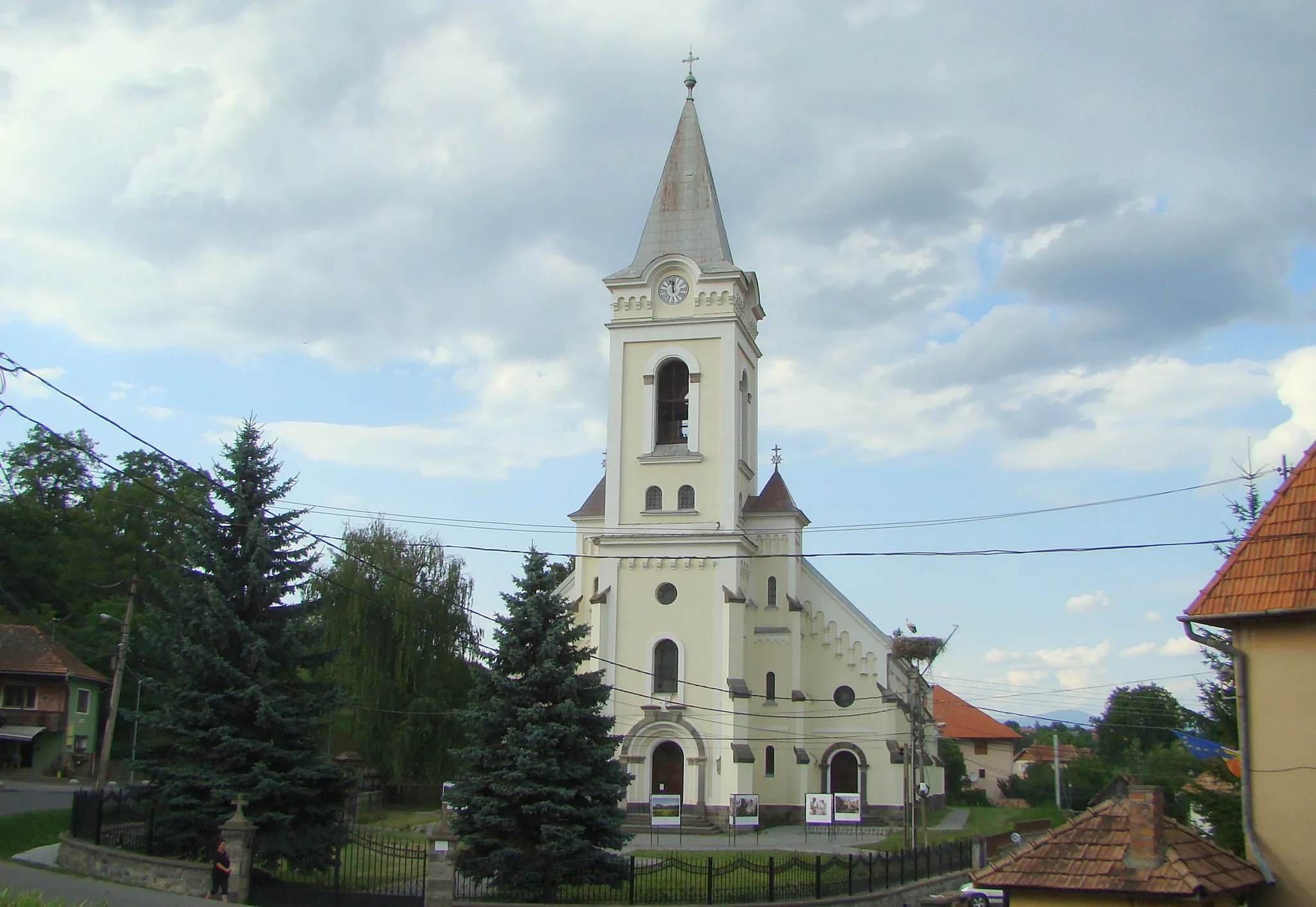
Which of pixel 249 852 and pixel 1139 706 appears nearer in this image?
pixel 249 852

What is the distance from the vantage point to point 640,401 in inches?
1578

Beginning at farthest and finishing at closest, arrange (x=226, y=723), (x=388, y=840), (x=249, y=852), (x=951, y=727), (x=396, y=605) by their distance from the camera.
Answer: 1. (x=951, y=727)
2. (x=396, y=605)
3. (x=388, y=840)
4. (x=226, y=723)
5. (x=249, y=852)

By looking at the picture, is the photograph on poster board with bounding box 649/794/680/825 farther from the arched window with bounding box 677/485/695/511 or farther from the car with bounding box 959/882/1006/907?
the car with bounding box 959/882/1006/907

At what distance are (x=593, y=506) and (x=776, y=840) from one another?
1342 cm

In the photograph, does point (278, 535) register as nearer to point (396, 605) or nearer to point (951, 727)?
point (396, 605)

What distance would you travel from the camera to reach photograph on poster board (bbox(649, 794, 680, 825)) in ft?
102

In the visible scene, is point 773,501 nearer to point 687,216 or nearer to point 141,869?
point 687,216

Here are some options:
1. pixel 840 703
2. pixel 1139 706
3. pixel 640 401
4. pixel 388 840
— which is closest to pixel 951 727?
pixel 1139 706

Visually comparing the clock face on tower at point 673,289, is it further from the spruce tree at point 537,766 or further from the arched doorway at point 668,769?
the spruce tree at point 537,766

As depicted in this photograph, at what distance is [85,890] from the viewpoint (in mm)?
19047

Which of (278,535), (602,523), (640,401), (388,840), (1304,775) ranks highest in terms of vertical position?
(640,401)

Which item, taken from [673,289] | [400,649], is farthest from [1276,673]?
[400,649]

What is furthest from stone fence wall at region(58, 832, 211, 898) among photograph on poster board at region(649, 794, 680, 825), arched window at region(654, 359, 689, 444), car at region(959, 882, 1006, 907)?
arched window at region(654, 359, 689, 444)

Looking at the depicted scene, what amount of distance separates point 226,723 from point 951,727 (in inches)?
2352
